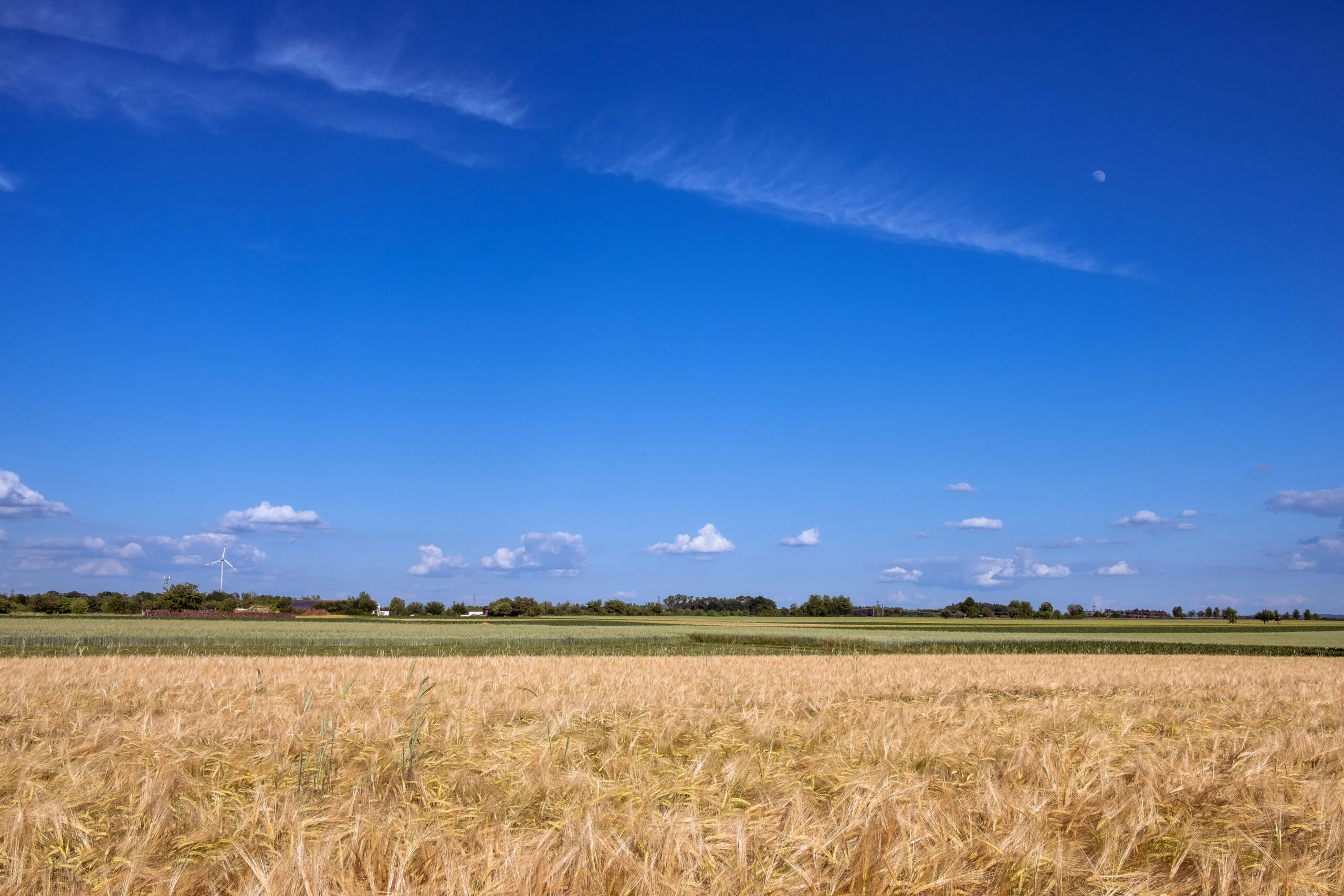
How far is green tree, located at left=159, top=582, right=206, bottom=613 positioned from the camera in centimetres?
10306

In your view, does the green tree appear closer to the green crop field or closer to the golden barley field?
the green crop field

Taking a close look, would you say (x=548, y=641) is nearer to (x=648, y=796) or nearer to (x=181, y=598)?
(x=648, y=796)

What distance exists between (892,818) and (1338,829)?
276 centimetres

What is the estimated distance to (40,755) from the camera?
607 cm

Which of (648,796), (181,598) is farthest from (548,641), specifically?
(181,598)

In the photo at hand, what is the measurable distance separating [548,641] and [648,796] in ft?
130

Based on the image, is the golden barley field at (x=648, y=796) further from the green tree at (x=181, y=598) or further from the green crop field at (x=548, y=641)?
the green tree at (x=181, y=598)

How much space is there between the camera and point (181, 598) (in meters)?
104

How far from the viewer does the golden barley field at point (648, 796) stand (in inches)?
150

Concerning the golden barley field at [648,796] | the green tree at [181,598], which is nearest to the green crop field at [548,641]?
the golden barley field at [648,796]

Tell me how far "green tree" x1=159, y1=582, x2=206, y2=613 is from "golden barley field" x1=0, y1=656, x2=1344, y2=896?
110 m

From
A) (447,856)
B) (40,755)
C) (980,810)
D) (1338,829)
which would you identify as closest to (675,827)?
(447,856)

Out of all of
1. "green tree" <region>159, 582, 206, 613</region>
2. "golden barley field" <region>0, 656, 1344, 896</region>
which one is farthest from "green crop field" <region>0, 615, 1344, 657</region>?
Result: "green tree" <region>159, 582, 206, 613</region>

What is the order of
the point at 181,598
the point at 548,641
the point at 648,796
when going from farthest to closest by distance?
1. the point at 181,598
2. the point at 548,641
3. the point at 648,796
